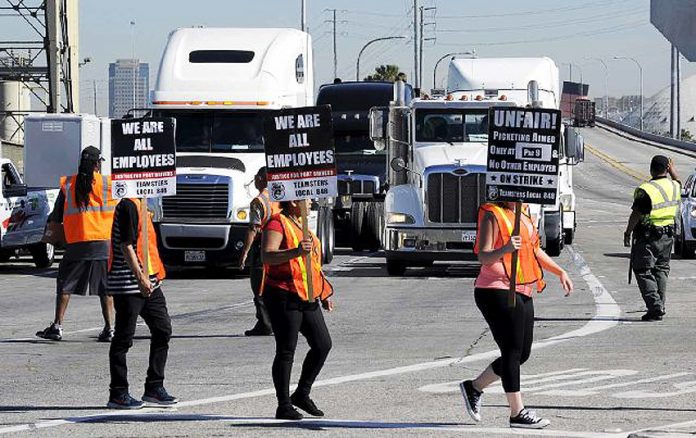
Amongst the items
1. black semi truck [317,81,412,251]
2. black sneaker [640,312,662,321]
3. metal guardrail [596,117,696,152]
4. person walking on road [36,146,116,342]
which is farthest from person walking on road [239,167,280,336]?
metal guardrail [596,117,696,152]

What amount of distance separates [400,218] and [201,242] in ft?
10.5

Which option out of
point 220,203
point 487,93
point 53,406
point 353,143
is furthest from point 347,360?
point 353,143

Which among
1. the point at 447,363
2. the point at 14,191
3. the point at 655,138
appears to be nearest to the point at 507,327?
the point at 447,363

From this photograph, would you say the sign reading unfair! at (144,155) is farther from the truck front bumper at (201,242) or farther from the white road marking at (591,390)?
the truck front bumper at (201,242)

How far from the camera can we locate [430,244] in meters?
25.3

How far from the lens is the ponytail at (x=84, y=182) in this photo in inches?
577

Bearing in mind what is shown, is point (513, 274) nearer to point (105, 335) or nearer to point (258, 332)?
point (258, 332)

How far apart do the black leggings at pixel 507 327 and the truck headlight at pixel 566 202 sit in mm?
21849

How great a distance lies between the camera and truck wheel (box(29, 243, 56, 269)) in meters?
29.0

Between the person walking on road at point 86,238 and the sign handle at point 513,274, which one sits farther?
the person walking on road at point 86,238

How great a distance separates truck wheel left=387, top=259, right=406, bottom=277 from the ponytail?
11.1m

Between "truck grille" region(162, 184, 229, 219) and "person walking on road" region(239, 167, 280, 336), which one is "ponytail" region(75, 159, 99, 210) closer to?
"person walking on road" region(239, 167, 280, 336)

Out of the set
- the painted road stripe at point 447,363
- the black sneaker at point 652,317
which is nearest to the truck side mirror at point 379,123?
the painted road stripe at point 447,363

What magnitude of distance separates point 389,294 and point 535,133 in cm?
1126
